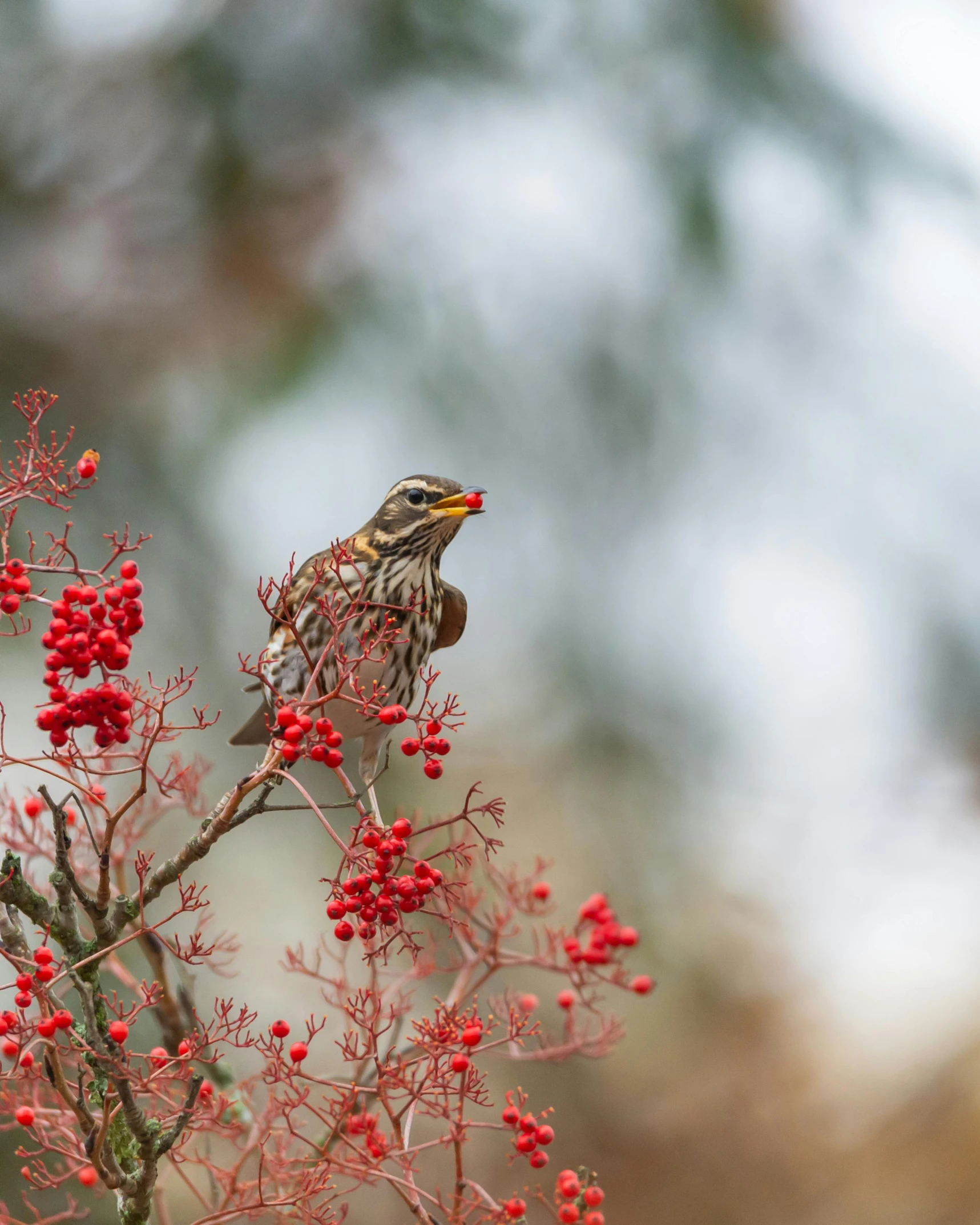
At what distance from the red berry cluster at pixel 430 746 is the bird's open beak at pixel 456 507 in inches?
15.0

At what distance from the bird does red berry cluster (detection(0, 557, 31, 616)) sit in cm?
45

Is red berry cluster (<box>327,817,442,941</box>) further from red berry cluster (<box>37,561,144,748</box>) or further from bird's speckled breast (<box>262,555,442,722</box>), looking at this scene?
bird's speckled breast (<box>262,555,442,722</box>)

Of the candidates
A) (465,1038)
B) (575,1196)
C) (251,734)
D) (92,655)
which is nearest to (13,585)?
(92,655)

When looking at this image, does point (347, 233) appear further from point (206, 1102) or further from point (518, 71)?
point (206, 1102)

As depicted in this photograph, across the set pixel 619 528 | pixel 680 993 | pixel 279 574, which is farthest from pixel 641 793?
pixel 279 574

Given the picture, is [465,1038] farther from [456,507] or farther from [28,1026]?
[456,507]

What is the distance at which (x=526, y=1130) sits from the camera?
873 millimetres

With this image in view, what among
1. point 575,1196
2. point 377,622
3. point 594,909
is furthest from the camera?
point 377,622

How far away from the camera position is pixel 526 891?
3.60ft

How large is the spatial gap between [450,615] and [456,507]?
0.18m

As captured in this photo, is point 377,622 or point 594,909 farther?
point 377,622

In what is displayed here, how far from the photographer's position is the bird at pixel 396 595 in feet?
3.86

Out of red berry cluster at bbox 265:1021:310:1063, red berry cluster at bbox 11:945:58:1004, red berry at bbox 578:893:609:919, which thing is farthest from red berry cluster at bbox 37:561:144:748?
red berry at bbox 578:893:609:919

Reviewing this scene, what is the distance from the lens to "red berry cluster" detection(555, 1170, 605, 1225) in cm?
90
